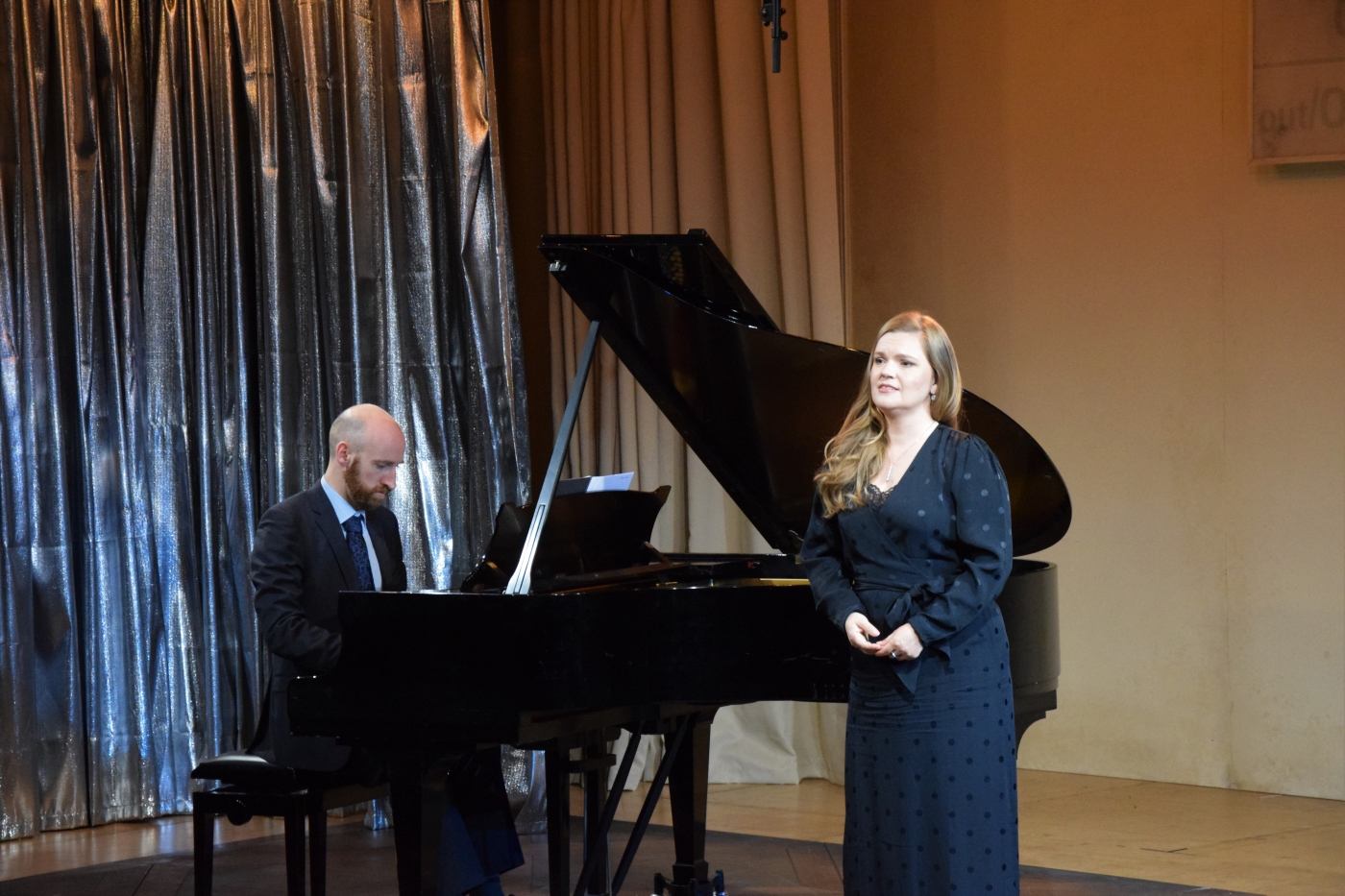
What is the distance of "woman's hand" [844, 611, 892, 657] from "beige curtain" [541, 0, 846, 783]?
3040 mm

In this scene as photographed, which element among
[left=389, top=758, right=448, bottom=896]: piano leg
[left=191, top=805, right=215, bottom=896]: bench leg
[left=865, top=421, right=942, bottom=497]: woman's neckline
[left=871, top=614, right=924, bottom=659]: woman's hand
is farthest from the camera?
[left=191, top=805, right=215, bottom=896]: bench leg

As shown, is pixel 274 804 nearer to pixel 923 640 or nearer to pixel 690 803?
pixel 690 803

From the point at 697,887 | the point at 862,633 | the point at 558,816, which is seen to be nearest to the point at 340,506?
the point at 558,816

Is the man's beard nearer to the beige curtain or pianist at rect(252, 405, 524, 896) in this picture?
pianist at rect(252, 405, 524, 896)

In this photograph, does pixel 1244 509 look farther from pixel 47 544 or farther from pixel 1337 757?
pixel 47 544

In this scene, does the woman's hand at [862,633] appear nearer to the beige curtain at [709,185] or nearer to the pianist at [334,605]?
the pianist at [334,605]

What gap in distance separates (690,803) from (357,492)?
110cm

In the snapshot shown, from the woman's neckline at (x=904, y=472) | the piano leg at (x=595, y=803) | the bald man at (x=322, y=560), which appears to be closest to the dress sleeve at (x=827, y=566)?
the woman's neckline at (x=904, y=472)

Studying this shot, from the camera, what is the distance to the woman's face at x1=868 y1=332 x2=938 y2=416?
8.43 ft

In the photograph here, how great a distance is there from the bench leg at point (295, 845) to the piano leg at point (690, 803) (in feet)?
2.92

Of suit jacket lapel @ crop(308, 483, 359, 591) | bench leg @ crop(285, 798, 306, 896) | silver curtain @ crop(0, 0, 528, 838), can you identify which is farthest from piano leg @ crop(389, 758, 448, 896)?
silver curtain @ crop(0, 0, 528, 838)

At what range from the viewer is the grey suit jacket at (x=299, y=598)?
3.38 metres

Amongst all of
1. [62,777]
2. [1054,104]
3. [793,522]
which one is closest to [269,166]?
[62,777]

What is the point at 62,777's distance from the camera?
16.3 feet
